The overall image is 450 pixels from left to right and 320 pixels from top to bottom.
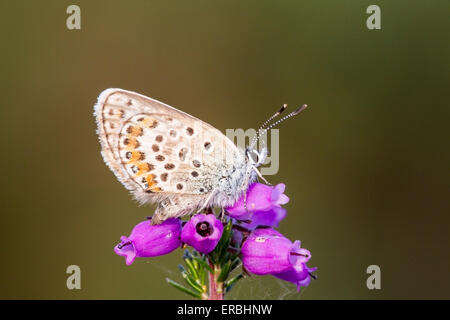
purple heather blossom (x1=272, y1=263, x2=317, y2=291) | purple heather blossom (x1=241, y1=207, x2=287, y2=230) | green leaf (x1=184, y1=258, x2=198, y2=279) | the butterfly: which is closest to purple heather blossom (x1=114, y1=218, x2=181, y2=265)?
green leaf (x1=184, y1=258, x2=198, y2=279)

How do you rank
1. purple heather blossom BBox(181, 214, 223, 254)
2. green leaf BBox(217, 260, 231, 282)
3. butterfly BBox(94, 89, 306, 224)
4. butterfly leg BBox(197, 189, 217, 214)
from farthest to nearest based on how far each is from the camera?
butterfly BBox(94, 89, 306, 224)
butterfly leg BBox(197, 189, 217, 214)
green leaf BBox(217, 260, 231, 282)
purple heather blossom BBox(181, 214, 223, 254)

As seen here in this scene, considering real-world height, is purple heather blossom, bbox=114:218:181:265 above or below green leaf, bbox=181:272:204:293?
above

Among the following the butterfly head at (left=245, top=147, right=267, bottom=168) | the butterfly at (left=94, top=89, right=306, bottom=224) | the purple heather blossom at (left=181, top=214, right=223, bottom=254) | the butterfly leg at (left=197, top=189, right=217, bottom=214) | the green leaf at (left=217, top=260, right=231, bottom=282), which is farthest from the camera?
the butterfly head at (left=245, top=147, right=267, bottom=168)

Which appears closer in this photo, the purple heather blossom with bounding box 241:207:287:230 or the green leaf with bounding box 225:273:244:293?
the green leaf with bounding box 225:273:244:293

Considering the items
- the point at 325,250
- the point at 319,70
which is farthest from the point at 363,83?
the point at 325,250

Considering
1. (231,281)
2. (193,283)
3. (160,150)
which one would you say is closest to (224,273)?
(231,281)

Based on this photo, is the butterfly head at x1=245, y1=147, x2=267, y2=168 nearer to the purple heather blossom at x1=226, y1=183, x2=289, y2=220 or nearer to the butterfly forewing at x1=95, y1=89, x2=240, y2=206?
the butterfly forewing at x1=95, y1=89, x2=240, y2=206

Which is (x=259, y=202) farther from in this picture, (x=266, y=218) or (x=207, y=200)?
(x=207, y=200)
